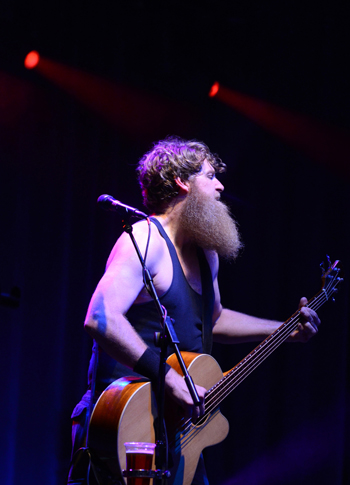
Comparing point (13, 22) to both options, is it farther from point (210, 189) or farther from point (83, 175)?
point (210, 189)

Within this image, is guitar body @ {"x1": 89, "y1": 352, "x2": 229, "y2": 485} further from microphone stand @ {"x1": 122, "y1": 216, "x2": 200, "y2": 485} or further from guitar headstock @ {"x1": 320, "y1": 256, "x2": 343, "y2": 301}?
guitar headstock @ {"x1": 320, "y1": 256, "x2": 343, "y2": 301}

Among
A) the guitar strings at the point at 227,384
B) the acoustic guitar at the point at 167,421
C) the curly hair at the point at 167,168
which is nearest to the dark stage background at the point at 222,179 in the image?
the curly hair at the point at 167,168

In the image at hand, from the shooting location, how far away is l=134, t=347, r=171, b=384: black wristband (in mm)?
1965

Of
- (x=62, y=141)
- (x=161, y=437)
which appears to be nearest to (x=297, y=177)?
(x=62, y=141)

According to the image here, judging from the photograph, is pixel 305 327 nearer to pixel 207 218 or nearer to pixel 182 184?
pixel 207 218

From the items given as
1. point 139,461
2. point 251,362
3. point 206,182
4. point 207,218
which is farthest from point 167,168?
point 139,461

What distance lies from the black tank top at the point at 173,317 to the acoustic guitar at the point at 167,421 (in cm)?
18

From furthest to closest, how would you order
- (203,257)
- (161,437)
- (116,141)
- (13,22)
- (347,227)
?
(347,227), (116,141), (13,22), (203,257), (161,437)

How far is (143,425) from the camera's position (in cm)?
191

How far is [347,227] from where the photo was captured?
4004mm

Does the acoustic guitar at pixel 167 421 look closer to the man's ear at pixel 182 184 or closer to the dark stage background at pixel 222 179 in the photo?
the man's ear at pixel 182 184

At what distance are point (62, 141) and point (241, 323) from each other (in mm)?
1860

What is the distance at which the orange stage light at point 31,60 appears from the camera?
11.5ft

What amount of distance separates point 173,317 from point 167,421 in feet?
1.67
